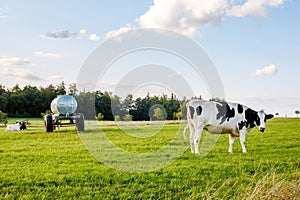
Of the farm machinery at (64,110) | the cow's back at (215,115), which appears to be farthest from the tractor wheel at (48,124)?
the cow's back at (215,115)

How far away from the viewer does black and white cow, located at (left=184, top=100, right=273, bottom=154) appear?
1212cm

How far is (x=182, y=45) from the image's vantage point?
12.6 m

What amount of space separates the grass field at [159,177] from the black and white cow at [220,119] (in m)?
0.67

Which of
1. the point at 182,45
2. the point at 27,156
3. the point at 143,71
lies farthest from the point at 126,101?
the point at 27,156

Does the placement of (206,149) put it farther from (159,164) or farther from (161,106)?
(161,106)

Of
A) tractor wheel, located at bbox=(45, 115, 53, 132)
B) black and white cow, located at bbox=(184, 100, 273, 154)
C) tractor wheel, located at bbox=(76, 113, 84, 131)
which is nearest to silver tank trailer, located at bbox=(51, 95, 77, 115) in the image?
tractor wheel, located at bbox=(45, 115, 53, 132)

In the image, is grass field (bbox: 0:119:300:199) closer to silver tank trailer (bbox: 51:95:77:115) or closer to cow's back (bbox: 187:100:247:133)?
cow's back (bbox: 187:100:247:133)

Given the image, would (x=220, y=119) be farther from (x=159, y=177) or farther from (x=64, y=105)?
(x=64, y=105)

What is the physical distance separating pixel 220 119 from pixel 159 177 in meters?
4.79

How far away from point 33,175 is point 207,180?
3822mm

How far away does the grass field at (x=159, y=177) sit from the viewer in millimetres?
6648

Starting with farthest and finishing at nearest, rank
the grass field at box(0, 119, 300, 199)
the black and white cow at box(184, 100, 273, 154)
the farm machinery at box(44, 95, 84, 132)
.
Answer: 1. the farm machinery at box(44, 95, 84, 132)
2. the black and white cow at box(184, 100, 273, 154)
3. the grass field at box(0, 119, 300, 199)

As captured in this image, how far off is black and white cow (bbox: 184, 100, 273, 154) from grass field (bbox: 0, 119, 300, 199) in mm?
668

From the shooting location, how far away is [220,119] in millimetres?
12383
